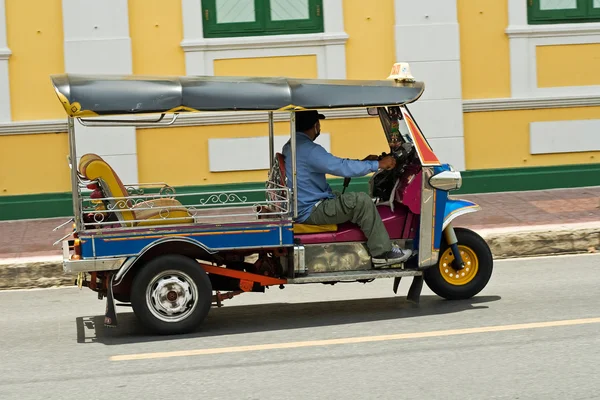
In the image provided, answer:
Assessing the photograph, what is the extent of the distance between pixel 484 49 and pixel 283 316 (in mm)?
6955

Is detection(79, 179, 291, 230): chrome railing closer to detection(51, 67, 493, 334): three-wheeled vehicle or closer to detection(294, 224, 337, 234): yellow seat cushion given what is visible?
detection(51, 67, 493, 334): three-wheeled vehicle

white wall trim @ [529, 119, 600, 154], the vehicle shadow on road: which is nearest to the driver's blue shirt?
the vehicle shadow on road

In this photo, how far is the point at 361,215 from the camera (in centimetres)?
774

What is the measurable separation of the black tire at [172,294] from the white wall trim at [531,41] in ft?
25.2

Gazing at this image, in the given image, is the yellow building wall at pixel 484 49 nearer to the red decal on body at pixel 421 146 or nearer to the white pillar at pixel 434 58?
the white pillar at pixel 434 58

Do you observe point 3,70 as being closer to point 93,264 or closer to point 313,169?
point 93,264

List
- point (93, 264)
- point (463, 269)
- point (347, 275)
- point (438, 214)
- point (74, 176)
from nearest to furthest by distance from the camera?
point (74, 176) < point (93, 264) < point (347, 275) < point (438, 214) < point (463, 269)

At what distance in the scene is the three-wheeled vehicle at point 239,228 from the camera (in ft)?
23.7

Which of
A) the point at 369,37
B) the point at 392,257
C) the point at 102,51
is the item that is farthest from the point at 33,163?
the point at 392,257

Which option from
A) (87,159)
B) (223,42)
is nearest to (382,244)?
(87,159)

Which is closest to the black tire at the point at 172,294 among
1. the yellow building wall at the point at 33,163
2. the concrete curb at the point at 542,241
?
the concrete curb at the point at 542,241

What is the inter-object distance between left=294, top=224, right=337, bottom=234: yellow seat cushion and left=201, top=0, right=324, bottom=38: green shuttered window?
623 cm

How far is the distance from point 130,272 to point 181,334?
1.91 feet

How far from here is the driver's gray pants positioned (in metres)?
7.71
